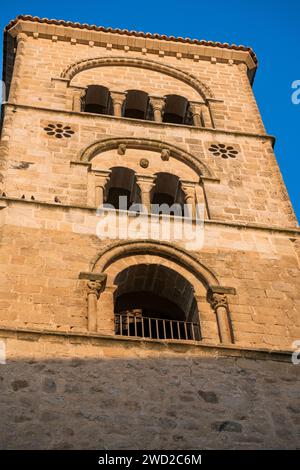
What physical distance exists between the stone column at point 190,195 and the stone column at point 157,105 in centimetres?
291

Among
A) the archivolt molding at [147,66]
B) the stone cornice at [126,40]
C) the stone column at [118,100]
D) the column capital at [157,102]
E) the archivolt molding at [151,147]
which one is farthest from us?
the stone cornice at [126,40]

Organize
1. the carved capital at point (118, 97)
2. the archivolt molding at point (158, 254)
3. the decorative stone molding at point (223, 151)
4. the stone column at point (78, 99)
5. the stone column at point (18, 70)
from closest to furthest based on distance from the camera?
the archivolt molding at point (158, 254), the decorative stone molding at point (223, 151), the stone column at point (18, 70), the stone column at point (78, 99), the carved capital at point (118, 97)

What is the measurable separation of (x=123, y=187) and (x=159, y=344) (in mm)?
5217

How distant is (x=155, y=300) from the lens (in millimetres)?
11414

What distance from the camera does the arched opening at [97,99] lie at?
54.6ft

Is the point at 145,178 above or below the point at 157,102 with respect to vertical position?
below

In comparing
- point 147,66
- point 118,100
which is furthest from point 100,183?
point 147,66

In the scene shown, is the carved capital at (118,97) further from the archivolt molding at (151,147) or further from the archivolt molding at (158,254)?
the archivolt molding at (158,254)

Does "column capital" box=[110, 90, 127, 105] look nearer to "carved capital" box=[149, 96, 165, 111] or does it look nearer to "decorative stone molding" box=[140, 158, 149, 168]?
"carved capital" box=[149, 96, 165, 111]

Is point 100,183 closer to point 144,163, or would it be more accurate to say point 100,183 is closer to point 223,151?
point 144,163

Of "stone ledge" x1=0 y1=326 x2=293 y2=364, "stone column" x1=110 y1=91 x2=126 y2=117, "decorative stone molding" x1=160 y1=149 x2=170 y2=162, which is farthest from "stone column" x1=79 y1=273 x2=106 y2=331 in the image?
"stone column" x1=110 y1=91 x2=126 y2=117

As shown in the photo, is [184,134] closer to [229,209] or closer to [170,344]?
[229,209]

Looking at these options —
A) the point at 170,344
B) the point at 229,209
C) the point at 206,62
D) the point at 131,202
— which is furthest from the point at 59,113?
the point at 170,344

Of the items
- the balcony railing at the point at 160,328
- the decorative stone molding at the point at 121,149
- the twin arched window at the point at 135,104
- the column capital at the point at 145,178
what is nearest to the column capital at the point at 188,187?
the column capital at the point at 145,178
